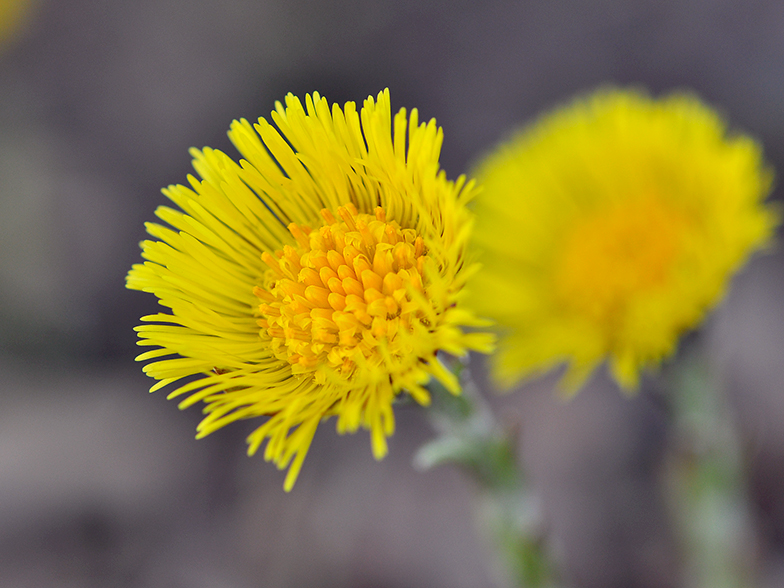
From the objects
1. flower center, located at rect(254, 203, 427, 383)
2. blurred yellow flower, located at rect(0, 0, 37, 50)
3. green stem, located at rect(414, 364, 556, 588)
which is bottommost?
green stem, located at rect(414, 364, 556, 588)

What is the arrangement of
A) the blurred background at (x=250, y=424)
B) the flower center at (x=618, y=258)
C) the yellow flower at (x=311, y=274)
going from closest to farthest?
the yellow flower at (x=311, y=274) < the flower center at (x=618, y=258) < the blurred background at (x=250, y=424)

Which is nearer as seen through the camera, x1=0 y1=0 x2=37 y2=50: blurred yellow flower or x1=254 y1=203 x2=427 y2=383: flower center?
x1=254 y1=203 x2=427 y2=383: flower center

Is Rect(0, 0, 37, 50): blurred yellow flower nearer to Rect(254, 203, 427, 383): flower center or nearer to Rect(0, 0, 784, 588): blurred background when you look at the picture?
Rect(0, 0, 784, 588): blurred background

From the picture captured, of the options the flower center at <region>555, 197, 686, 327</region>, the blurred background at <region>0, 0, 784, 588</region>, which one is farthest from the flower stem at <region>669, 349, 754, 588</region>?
the flower center at <region>555, 197, 686, 327</region>

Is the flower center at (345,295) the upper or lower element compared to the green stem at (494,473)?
upper

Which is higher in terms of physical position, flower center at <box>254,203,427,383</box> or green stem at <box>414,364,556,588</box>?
flower center at <box>254,203,427,383</box>

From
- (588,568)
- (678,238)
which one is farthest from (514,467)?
(588,568)

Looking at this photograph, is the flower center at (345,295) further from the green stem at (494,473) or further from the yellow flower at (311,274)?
the green stem at (494,473)

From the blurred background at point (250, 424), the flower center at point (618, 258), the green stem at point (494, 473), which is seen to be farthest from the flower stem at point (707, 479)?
the green stem at point (494, 473)
